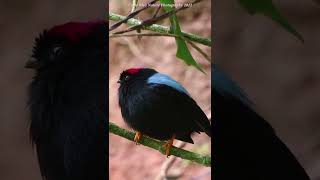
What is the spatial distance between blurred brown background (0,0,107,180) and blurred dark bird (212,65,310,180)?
0.48m

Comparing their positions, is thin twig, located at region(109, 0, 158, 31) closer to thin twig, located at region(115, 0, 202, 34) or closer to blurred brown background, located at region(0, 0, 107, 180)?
thin twig, located at region(115, 0, 202, 34)

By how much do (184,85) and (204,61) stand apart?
71mm

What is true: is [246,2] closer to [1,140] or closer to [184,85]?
[184,85]

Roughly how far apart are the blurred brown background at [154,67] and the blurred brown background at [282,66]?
0.15 m

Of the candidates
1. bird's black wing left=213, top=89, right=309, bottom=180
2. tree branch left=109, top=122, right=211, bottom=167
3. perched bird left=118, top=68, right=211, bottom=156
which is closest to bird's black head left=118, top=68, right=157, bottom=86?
perched bird left=118, top=68, right=211, bottom=156

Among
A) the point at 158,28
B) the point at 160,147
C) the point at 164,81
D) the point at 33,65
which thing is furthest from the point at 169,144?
the point at 33,65

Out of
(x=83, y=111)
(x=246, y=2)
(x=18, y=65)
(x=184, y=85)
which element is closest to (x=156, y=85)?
(x=184, y=85)

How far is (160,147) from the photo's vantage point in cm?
134

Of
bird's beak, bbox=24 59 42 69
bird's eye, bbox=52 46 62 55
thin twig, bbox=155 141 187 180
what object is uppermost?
bird's eye, bbox=52 46 62 55

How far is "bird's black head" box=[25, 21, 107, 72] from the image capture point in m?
1.40

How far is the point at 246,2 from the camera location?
112 centimetres

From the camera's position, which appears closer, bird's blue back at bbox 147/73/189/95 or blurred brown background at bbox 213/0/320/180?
bird's blue back at bbox 147/73/189/95

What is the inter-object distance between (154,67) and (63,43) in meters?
0.24

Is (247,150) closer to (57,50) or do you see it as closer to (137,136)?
(137,136)
